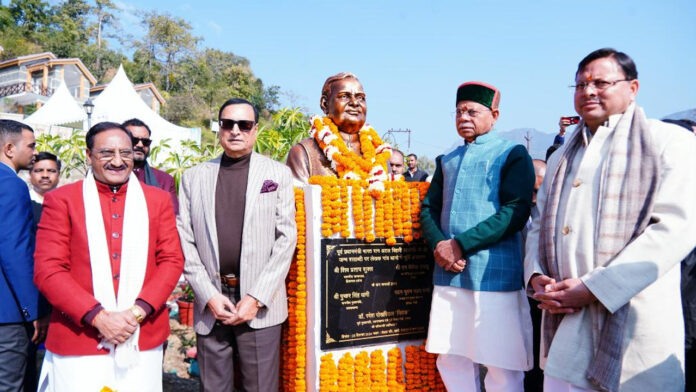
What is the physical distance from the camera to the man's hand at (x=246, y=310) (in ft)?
9.41

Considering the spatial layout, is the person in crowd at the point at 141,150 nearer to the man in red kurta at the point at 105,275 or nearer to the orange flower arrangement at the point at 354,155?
the man in red kurta at the point at 105,275

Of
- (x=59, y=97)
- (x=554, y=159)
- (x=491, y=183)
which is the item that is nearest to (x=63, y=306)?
(x=491, y=183)

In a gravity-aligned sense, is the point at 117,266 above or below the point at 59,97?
below

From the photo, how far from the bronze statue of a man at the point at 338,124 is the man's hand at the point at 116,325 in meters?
1.61

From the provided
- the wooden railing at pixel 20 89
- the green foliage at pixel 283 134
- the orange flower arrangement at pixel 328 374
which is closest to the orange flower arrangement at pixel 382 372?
the orange flower arrangement at pixel 328 374

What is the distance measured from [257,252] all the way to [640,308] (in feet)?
7.05

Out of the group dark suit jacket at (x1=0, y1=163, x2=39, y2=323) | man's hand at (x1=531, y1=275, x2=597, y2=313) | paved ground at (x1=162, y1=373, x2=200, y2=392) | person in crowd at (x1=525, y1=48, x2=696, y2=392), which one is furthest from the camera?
paved ground at (x1=162, y1=373, x2=200, y2=392)

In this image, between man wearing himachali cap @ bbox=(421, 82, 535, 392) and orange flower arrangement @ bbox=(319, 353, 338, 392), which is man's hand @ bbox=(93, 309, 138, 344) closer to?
orange flower arrangement @ bbox=(319, 353, 338, 392)

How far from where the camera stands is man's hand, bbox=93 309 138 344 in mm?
2486

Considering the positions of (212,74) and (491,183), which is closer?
(491,183)

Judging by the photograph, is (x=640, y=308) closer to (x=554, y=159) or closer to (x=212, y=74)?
(x=554, y=159)

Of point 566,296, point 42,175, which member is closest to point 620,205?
point 566,296

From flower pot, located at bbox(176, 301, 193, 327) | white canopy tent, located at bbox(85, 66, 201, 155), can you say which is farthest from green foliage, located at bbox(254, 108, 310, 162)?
white canopy tent, located at bbox(85, 66, 201, 155)

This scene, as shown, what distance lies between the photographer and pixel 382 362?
11.1 ft
